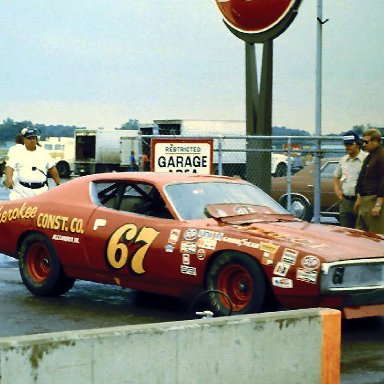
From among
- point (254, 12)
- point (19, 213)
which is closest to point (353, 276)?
point (19, 213)

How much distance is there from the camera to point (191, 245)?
8.19m

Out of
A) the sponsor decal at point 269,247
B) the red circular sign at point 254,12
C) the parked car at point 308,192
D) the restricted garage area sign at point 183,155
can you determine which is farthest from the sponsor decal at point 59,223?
the red circular sign at point 254,12

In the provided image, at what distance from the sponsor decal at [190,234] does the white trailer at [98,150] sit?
32.1 metres

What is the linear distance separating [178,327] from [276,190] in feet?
45.1

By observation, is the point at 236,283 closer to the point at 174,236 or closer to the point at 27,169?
the point at 174,236

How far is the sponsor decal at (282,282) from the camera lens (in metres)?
7.59

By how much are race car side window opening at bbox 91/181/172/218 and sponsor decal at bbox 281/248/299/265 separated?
1373 mm

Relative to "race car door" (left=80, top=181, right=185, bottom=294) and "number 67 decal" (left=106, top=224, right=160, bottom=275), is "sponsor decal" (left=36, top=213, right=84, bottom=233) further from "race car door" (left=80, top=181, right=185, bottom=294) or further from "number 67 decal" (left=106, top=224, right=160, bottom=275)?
"number 67 decal" (left=106, top=224, right=160, bottom=275)

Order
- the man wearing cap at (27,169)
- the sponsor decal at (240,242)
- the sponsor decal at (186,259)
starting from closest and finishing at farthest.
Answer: the sponsor decal at (240,242)
the sponsor decal at (186,259)
the man wearing cap at (27,169)

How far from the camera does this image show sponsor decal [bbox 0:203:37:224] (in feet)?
31.6

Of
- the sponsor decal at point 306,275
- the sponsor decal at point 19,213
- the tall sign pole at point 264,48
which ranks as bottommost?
the sponsor decal at point 306,275

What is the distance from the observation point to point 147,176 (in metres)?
9.17

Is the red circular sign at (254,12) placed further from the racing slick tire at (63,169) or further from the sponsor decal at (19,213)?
the racing slick tire at (63,169)

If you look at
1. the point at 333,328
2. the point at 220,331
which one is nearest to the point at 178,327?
the point at 220,331
